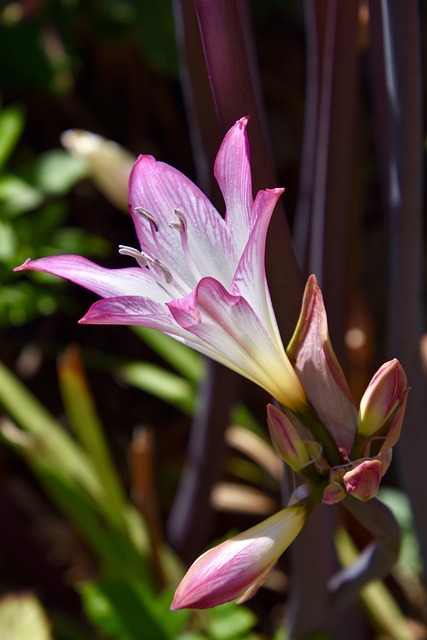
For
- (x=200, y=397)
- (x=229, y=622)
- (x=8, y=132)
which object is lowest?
(x=229, y=622)

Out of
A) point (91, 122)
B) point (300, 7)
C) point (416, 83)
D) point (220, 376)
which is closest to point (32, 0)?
point (91, 122)

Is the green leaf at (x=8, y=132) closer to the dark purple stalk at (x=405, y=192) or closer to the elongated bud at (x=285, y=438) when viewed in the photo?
the dark purple stalk at (x=405, y=192)

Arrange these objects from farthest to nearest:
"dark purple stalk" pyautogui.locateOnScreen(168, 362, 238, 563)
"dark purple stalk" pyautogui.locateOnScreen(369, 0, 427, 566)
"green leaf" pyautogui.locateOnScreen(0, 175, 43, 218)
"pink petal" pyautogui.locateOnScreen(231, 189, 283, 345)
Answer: "green leaf" pyautogui.locateOnScreen(0, 175, 43, 218), "dark purple stalk" pyautogui.locateOnScreen(168, 362, 238, 563), "dark purple stalk" pyautogui.locateOnScreen(369, 0, 427, 566), "pink petal" pyautogui.locateOnScreen(231, 189, 283, 345)

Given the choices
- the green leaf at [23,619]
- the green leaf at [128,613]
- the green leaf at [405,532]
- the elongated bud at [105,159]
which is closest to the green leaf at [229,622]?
the green leaf at [128,613]

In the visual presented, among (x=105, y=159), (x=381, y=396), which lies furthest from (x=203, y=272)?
(x=105, y=159)

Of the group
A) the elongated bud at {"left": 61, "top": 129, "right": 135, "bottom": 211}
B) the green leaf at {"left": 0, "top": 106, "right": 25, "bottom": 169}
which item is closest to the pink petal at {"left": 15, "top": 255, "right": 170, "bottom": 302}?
the elongated bud at {"left": 61, "top": 129, "right": 135, "bottom": 211}

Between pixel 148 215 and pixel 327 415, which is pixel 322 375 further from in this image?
pixel 148 215

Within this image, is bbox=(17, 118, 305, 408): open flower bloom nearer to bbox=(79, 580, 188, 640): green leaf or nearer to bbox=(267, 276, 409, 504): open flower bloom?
bbox=(267, 276, 409, 504): open flower bloom
